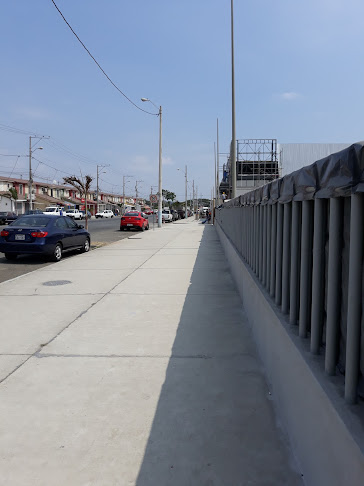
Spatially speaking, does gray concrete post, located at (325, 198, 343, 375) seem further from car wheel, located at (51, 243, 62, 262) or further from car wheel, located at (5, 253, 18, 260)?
car wheel, located at (5, 253, 18, 260)

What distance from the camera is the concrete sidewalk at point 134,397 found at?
8.73 feet

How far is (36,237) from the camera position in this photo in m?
12.3

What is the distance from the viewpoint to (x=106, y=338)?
5.18 metres

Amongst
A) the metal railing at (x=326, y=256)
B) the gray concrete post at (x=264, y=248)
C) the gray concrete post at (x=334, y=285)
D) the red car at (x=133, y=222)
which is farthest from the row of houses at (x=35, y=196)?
the gray concrete post at (x=334, y=285)

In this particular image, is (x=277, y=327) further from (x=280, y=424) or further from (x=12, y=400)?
(x=12, y=400)

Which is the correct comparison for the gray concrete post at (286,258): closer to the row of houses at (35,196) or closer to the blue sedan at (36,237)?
the blue sedan at (36,237)

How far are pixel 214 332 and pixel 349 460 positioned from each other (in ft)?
11.8

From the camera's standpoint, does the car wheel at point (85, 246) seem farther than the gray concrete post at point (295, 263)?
Yes

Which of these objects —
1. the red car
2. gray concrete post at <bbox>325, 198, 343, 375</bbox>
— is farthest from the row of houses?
gray concrete post at <bbox>325, 198, 343, 375</bbox>

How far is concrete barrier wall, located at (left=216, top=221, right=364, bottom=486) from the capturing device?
1.89 m

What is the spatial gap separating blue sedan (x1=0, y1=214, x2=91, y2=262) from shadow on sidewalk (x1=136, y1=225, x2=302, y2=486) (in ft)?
26.2

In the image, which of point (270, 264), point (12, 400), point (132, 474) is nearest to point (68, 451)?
point (132, 474)

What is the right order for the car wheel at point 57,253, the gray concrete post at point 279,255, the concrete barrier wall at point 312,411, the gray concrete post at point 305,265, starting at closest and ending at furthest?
the concrete barrier wall at point 312,411 < the gray concrete post at point 305,265 < the gray concrete post at point 279,255 < the car wheel at point 57,253

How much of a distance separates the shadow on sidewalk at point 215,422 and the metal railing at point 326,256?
2.43 ft
